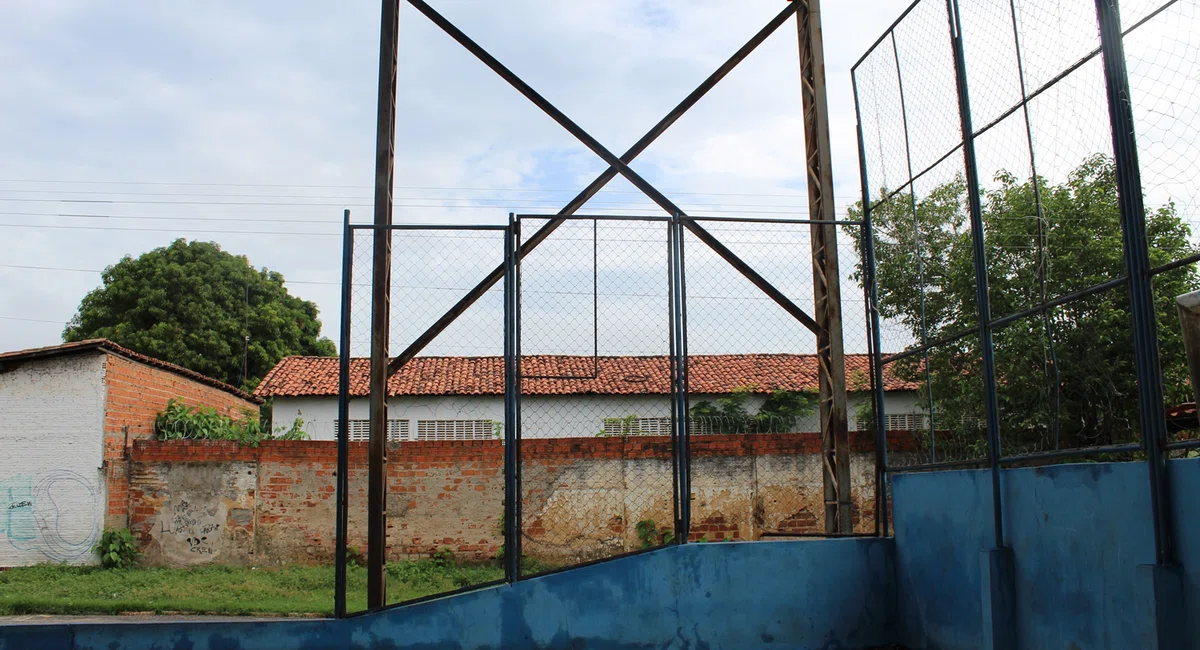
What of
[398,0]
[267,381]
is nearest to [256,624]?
[398,0]

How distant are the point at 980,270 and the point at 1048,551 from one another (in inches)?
65.3

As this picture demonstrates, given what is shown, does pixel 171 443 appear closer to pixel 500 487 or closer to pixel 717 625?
pixel 500 487

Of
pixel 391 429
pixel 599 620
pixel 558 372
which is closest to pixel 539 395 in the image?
pixel 558 372

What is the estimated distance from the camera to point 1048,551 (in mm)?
4555

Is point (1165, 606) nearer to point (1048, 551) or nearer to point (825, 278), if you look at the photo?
point (1048, 551)

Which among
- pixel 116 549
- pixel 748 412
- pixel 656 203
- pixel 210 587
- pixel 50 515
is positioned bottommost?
pixel 210 587

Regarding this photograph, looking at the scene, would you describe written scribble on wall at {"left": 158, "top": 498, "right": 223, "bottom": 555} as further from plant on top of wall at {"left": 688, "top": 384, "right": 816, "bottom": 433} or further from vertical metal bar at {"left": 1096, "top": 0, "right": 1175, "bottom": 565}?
vertical metal bar at {"left": 1096, "top": 0, "right": 1175, "bottom": 565}

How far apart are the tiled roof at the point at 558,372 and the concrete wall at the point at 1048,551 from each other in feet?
37.4

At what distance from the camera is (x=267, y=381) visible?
1945 cm

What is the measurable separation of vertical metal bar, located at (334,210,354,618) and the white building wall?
311 inches

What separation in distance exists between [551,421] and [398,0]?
38.2ft

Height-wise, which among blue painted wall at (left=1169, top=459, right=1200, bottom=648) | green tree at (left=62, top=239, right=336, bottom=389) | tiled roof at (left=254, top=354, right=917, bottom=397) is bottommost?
blue painted wall at (left=1169, top=459, right=1200, bottom=648)

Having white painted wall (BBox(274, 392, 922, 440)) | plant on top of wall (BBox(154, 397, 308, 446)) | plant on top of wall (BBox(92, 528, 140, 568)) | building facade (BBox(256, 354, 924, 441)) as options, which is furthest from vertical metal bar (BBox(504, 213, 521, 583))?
white painted wall (BBox(274, 392, 922, 440))

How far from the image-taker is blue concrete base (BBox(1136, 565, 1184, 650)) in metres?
3.65
